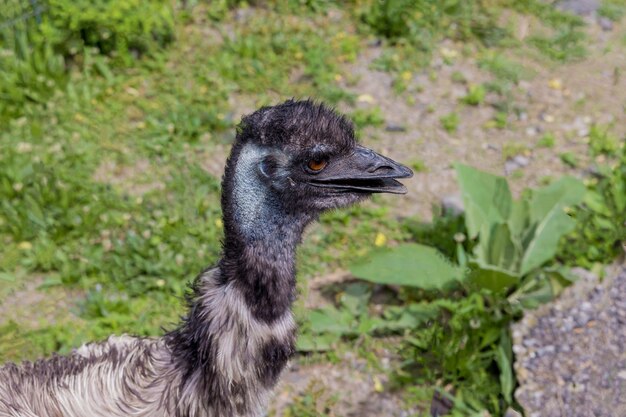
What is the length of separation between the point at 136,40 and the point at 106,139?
1.12 metres

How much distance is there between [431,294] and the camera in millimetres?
4656

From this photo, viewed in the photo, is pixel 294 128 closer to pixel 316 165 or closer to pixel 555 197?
pixel 316 165

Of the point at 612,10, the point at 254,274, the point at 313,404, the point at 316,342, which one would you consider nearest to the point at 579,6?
the point at 612,10

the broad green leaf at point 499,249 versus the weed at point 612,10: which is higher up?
the weed at point 612,10

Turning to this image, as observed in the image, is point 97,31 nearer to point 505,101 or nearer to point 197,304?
point 505,101

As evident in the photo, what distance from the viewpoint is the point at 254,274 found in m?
2.71

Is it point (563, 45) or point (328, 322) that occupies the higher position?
point (563, 45)

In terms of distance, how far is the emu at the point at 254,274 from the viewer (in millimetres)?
2689

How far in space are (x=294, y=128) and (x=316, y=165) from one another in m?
0.17

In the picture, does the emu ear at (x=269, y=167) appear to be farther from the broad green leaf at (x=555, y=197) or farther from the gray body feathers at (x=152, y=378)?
the broad green leaf at (x=555, y=197)

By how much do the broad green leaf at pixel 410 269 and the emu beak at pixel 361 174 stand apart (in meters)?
1.73

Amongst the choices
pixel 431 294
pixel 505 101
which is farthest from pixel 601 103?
pixel 431 294

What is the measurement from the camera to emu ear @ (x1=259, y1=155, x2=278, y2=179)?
2680mm

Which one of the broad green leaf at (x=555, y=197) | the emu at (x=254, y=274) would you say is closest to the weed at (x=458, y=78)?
the broad green leaf at (x=555, y=197)
